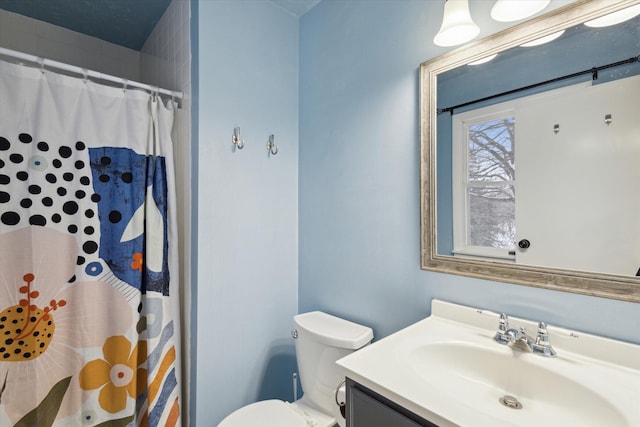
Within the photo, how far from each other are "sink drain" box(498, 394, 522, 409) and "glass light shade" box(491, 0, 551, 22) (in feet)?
3.65

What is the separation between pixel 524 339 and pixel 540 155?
0.57m

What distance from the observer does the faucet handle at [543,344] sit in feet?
2.84

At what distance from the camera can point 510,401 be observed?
831 mm

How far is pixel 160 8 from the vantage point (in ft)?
5.73

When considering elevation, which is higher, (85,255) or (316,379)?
(85,255)

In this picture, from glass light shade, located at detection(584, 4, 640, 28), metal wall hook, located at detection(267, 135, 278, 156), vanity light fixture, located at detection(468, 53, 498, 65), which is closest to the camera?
glass light shade, located at detection(584, 4, 640, 28)

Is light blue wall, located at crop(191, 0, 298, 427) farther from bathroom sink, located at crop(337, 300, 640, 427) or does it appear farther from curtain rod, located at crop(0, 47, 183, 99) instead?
bathroom sink, located at crop(337, 300, 640, 427)

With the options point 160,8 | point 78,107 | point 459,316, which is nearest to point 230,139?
point 78,107

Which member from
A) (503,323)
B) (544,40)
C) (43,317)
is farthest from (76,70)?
(503,323)

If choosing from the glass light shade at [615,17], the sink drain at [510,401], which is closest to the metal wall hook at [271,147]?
the glass light shade at [615,17]

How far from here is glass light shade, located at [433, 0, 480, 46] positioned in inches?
38.4

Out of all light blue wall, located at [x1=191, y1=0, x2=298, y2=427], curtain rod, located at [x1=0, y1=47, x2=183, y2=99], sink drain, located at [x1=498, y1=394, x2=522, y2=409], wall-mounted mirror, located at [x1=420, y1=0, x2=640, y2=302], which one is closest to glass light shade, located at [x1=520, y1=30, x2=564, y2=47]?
wall-mounted mirror, located at [x1=420, y1=0, x2=640, y2=302]

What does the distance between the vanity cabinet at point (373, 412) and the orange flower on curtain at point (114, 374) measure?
1073 millimetres

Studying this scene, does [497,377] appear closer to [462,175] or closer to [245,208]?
[462,175]
